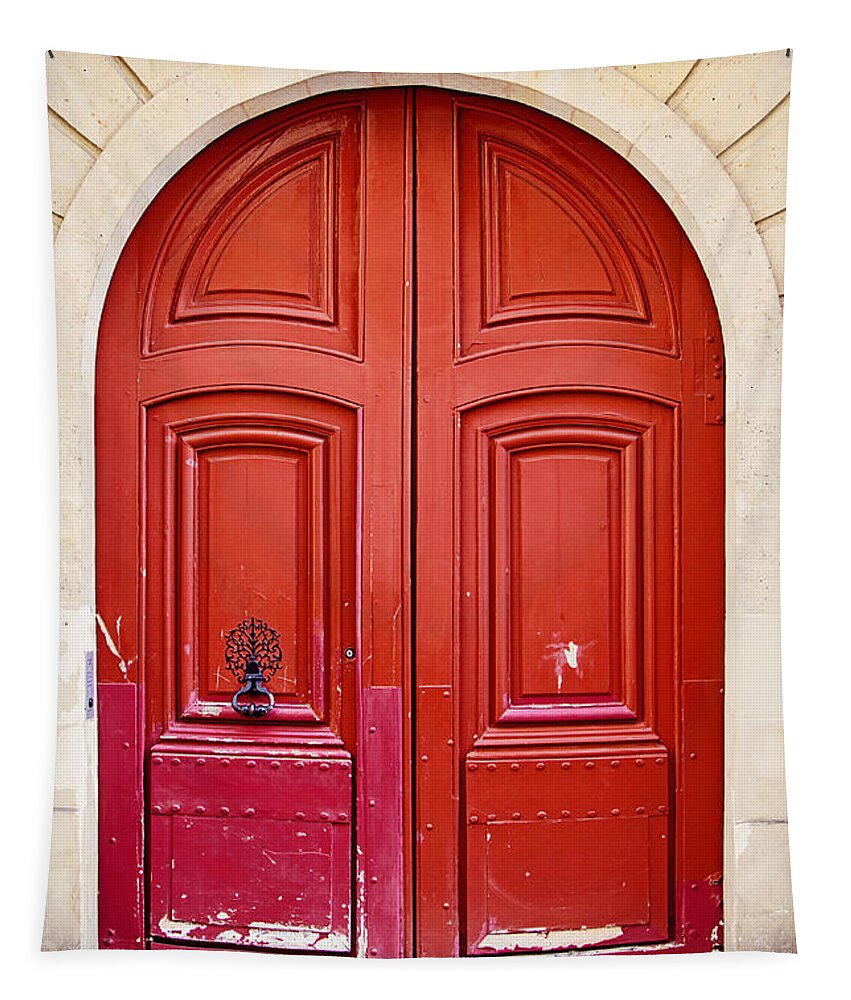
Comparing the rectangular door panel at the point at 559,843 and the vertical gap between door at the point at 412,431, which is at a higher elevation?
the vertical gap between door at the point at 412,431

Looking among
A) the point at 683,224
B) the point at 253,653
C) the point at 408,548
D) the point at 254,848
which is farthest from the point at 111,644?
the point at 683,224

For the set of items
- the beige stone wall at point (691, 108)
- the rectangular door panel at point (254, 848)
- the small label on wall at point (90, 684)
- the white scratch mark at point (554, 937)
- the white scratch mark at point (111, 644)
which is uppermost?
the beige stone wall at point (691, 108)

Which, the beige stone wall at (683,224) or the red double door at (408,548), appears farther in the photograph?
the red double door at (408,548)

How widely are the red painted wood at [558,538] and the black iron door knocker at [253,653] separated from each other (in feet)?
1.39

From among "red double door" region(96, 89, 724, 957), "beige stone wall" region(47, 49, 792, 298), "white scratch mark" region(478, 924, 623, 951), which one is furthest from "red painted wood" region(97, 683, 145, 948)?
"beige stone wall" region(47, 49, 792, 298)

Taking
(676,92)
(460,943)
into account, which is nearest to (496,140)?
(676,92)

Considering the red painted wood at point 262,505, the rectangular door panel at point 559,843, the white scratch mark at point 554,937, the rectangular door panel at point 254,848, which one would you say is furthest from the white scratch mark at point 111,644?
the white scratch mark at point 554,937

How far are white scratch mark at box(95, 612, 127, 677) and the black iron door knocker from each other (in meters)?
0.29

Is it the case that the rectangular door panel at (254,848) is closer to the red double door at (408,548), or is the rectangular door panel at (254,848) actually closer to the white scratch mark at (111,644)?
the red double door at (408,548)

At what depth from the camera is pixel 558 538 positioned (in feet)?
9.36

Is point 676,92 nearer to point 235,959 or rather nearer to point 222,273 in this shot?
point 222,273

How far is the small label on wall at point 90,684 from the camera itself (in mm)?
2783

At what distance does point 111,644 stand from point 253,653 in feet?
1.33

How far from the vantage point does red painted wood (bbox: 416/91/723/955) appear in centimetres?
282
